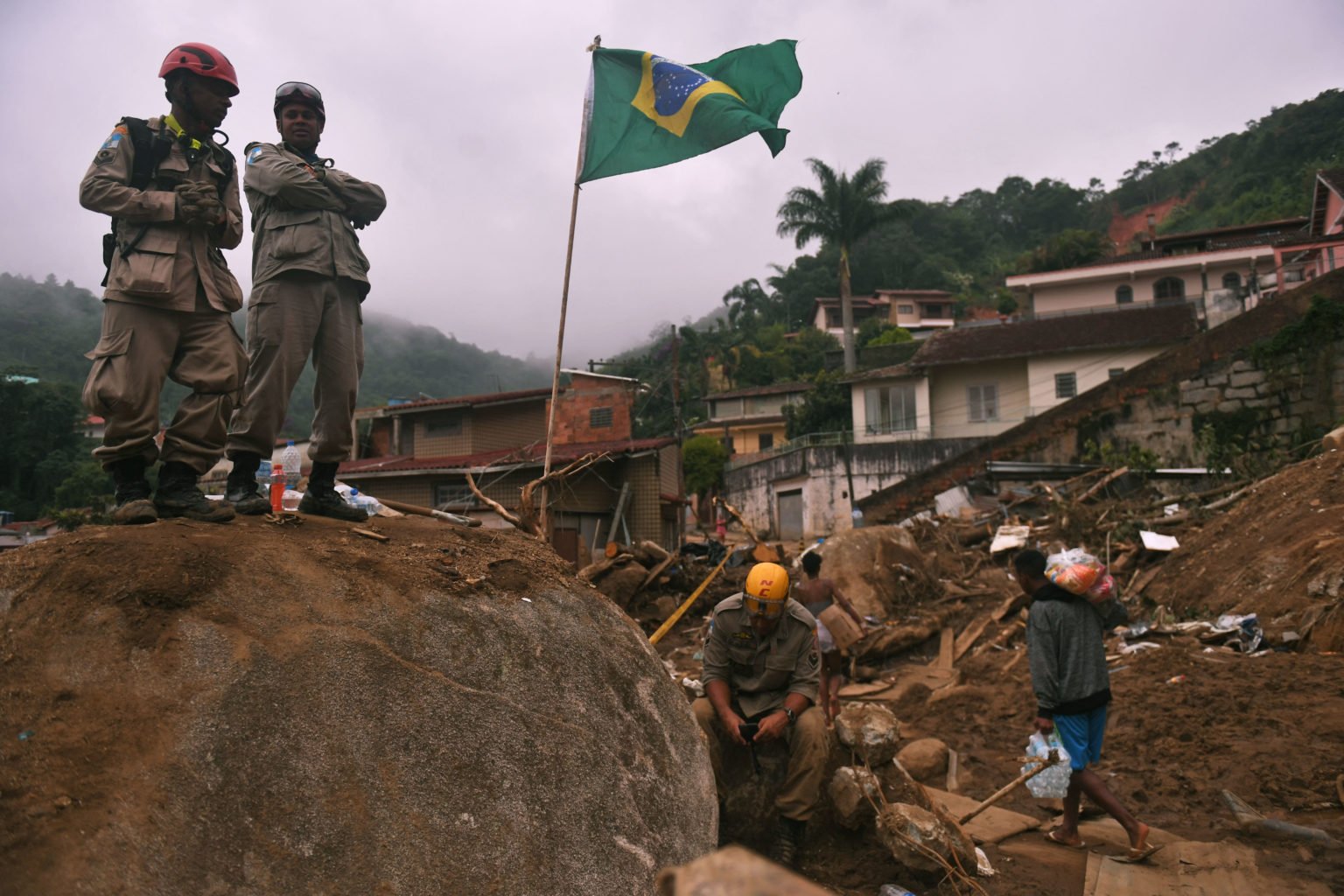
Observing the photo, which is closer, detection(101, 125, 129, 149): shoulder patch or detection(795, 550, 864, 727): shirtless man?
detection(101, 125, 129, 149): shoulder patch

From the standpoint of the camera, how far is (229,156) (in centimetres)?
381

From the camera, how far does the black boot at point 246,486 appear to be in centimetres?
383

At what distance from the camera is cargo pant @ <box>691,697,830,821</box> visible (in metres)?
4.38

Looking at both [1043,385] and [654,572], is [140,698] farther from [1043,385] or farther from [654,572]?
[1043,385]

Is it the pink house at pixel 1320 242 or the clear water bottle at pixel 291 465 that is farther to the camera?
the pink house at pixel 1320 242

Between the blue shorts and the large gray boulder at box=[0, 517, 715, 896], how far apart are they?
87.9 inches

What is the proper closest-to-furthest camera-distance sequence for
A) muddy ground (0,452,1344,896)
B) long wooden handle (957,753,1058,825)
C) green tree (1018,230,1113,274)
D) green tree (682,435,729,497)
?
muddy ground (0,452,1344,896) < long wooden handle (957,753,1058,825) < green tree (682,435,729,497) < green tree (1018,230,1113,274)

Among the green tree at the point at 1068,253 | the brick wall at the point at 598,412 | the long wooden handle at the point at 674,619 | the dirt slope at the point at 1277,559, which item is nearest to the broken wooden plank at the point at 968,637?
the dirt slope at the point at 1277,559

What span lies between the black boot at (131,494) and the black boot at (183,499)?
0.05m

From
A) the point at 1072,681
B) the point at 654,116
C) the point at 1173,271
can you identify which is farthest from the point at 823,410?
the point at 1072,681

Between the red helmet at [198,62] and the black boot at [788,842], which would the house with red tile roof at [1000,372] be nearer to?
the black boot at [788,842]

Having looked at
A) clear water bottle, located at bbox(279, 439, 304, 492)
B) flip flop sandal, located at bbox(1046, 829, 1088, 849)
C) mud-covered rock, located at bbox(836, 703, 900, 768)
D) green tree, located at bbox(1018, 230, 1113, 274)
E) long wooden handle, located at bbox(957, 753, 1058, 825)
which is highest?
green tree, located at bbox(1018, 230, 1113, 274)

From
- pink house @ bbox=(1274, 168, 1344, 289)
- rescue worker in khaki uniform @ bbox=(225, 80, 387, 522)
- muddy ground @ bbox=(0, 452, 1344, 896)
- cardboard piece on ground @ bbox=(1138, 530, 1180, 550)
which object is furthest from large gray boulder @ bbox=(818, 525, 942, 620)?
pink house @ bbox=(1274, 168, 1344, 289)

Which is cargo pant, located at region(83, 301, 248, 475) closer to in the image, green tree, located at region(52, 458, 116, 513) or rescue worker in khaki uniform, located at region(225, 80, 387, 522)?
rescue worker in khaki uniform, located at region(225, 80, 387, 522)
